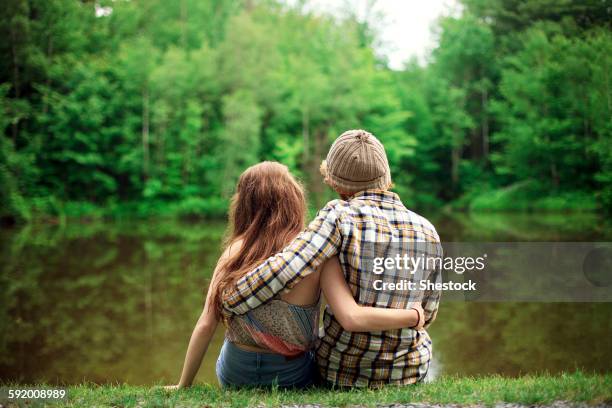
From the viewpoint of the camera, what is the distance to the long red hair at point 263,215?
8.62 feet

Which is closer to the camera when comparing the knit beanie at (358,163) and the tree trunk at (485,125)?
the knit beanie at (358,163)

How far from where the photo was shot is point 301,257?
2.32 meters

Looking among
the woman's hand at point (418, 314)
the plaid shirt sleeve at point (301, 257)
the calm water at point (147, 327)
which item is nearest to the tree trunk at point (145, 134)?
the calm water at point (147, 327)

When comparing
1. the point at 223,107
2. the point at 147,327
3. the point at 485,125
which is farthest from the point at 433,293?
the point at 485,125

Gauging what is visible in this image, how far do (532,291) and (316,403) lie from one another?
5.98 metres

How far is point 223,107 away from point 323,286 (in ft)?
78.5

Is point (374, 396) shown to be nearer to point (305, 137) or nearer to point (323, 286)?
point (323, 286)

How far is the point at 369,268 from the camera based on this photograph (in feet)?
7.83

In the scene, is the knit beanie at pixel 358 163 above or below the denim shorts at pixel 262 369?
above

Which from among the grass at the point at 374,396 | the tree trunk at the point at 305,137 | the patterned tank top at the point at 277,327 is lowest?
the grass at the point at 374,396

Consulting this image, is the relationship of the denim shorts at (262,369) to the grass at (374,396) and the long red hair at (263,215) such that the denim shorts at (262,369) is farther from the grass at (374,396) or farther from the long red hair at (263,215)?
the long red hair at (263,215)

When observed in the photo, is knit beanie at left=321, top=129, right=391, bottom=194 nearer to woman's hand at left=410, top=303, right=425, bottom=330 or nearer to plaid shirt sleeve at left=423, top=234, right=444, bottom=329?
plaid shirt sleeve at left=423, top=234, right=444, bottom=329

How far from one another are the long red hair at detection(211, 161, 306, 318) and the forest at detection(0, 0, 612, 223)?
16534 millimetres

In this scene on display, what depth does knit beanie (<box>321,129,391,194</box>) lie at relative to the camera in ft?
7.91
